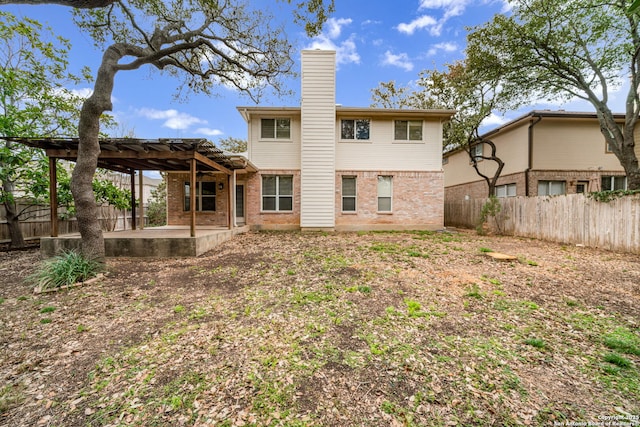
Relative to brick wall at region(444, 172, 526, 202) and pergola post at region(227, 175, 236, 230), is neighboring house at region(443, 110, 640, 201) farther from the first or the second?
pergola post at region(227, 175, 236, 230)

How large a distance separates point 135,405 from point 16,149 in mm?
10921

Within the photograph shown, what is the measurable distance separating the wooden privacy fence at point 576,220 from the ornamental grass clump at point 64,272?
13.9m

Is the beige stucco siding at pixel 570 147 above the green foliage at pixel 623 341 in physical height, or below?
above

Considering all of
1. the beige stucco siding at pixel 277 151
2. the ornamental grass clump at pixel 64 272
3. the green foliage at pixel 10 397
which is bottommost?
the green foliage at pixel 10 397

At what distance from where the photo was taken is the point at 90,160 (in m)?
5.85

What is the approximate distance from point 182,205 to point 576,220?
614 inches

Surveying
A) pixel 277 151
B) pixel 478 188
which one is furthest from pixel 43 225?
pixel 478 188

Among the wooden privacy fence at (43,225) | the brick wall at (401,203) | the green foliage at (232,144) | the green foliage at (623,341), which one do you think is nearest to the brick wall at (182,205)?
the wooden privacy fence at (43,225)

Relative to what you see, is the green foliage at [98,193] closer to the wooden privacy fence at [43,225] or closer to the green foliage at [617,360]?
the wooden privacy fence at [43,225]

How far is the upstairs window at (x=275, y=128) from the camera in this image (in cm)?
1261

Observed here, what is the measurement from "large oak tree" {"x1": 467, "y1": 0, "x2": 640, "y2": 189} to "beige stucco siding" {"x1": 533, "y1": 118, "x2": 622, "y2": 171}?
6.67ft

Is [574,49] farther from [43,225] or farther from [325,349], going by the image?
[43,225]

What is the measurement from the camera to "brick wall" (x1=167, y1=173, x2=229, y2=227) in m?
12.2

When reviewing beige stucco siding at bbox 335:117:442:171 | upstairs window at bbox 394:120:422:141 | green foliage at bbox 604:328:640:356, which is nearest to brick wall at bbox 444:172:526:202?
beige stucco siding at bbox 335:117:442:171
